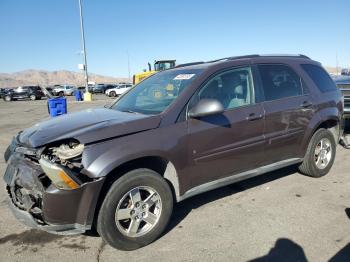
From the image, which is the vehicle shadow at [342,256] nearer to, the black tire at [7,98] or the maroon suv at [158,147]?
the maroon suv at [158,147]

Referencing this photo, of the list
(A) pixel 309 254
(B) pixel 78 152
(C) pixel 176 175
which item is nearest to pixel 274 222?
(A) pixel 309 254

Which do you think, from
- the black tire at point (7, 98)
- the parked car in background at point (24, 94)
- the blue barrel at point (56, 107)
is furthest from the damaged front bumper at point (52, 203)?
the black tire at point (7, 98)

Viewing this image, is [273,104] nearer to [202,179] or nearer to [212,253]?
[202,179]

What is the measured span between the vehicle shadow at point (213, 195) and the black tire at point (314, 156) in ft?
1.25

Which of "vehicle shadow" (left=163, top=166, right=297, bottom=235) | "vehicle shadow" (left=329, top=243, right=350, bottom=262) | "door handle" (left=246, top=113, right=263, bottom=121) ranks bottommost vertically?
"vehicle shadow" (left=329, top=243, right=350, bottom=262)

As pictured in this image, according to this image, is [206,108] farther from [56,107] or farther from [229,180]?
[56,107]

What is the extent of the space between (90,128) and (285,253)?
7.28 ft

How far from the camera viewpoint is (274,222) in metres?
3.84

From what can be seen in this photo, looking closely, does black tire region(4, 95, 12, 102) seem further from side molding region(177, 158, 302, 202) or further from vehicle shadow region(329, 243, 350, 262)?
vehicle shadow region(329, 243, 350, 262)

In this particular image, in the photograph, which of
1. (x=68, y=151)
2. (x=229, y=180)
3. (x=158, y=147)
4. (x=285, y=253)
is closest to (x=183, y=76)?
(x=158, y=147)

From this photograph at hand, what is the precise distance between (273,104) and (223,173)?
1.19 metres

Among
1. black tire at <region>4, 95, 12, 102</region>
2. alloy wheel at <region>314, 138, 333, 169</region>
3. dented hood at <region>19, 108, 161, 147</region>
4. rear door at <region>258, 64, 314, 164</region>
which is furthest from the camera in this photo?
black tire at <region>4, 95, 12, 102</region>

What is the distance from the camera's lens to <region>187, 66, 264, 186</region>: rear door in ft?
12.2

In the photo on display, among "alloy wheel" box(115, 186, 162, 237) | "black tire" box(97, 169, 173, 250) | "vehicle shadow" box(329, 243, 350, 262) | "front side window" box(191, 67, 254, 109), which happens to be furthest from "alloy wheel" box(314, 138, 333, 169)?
"alloy wheel" box(115, 186, 162, 237)
